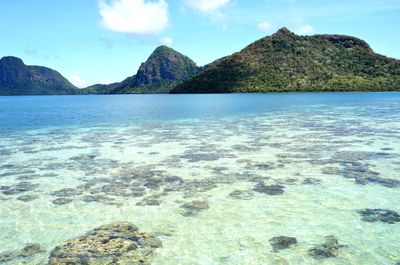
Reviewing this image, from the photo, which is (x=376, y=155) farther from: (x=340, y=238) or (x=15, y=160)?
(x=15, y=160)

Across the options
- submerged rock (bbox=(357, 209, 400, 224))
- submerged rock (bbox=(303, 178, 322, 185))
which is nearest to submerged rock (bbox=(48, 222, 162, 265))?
submerged rock (bbox=(357, 209, 400, 224))

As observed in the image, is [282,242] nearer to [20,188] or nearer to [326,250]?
[326,250]

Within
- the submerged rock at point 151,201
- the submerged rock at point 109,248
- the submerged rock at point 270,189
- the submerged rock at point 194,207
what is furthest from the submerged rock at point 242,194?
the submerged rock at point 109,248

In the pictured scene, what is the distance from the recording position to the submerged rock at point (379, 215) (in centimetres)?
1266

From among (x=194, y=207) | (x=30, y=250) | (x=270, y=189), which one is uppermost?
(x=270, y=189)

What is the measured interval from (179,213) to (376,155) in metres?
15.5

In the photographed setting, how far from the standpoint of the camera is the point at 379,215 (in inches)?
519

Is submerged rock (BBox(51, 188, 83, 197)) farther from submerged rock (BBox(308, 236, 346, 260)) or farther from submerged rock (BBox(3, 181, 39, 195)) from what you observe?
submerged rock (BBox(308, 236, 346, 260))

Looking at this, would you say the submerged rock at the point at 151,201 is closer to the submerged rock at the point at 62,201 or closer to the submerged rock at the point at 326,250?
the submerged rock at the point at 62,201

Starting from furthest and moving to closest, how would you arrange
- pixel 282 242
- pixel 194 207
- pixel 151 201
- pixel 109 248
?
pixel 151 201
pixel 194 207
pixel 282 242
pixel 109 248

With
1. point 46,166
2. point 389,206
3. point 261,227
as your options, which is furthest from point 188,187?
point 46,166

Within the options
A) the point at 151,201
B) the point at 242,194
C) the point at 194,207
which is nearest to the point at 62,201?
the point at 151,201

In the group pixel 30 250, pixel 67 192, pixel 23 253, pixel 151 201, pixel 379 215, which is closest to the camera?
pixel 23 253

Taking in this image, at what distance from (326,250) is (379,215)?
3.92 m
